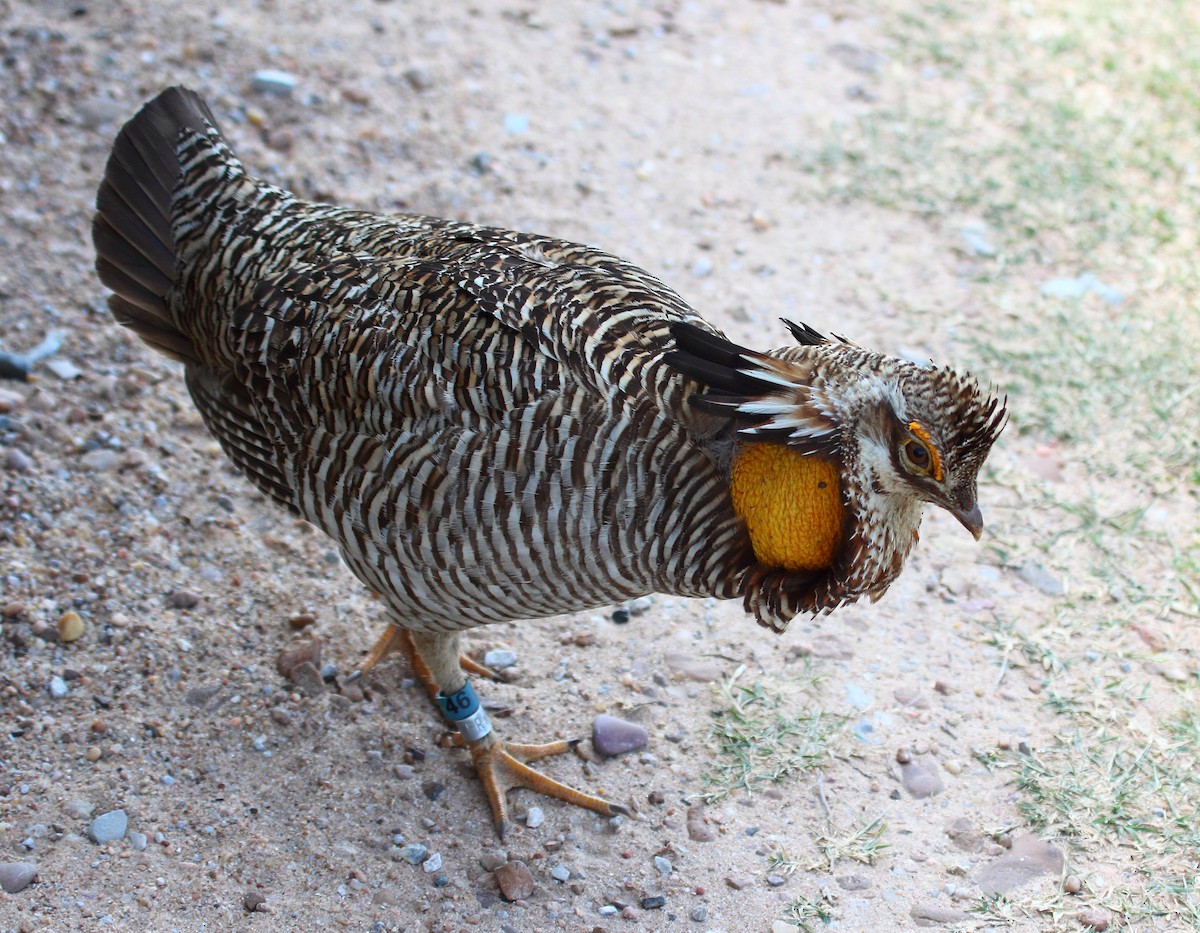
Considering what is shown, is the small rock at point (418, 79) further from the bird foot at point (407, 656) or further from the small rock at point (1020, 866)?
the small rock at point (1020, 866)

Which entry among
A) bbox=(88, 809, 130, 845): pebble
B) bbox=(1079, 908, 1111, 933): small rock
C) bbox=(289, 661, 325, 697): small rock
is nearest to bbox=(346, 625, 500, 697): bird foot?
bbox=(289, 661, 325, 697): small rock

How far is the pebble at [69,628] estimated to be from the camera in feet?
12.1

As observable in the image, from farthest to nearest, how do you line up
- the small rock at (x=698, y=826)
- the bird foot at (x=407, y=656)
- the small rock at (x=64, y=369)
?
the small rock at (x=64, y=369)
the bird foot at (x=407, y=656)
the small rock at (x=698, y=826)

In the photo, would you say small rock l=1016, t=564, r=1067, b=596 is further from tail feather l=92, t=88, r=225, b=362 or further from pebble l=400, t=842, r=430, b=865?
tail feather l=92, t=88, r=225, b=362

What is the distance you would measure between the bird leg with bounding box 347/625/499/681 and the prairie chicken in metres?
0.45

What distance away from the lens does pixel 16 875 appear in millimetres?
3062

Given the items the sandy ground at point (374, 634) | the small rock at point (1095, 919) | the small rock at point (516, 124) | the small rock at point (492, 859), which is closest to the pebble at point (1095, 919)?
the small rock at point (1095, 919)

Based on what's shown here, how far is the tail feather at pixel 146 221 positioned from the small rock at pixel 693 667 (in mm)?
1895

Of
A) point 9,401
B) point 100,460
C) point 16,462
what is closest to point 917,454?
point 100,460

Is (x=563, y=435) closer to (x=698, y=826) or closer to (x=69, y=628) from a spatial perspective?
(x=698, y=826)

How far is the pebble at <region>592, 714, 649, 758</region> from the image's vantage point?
3752 mm

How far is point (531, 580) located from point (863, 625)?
1639 mm

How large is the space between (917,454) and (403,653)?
79.3 inches

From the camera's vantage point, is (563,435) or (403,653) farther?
(403,653)
